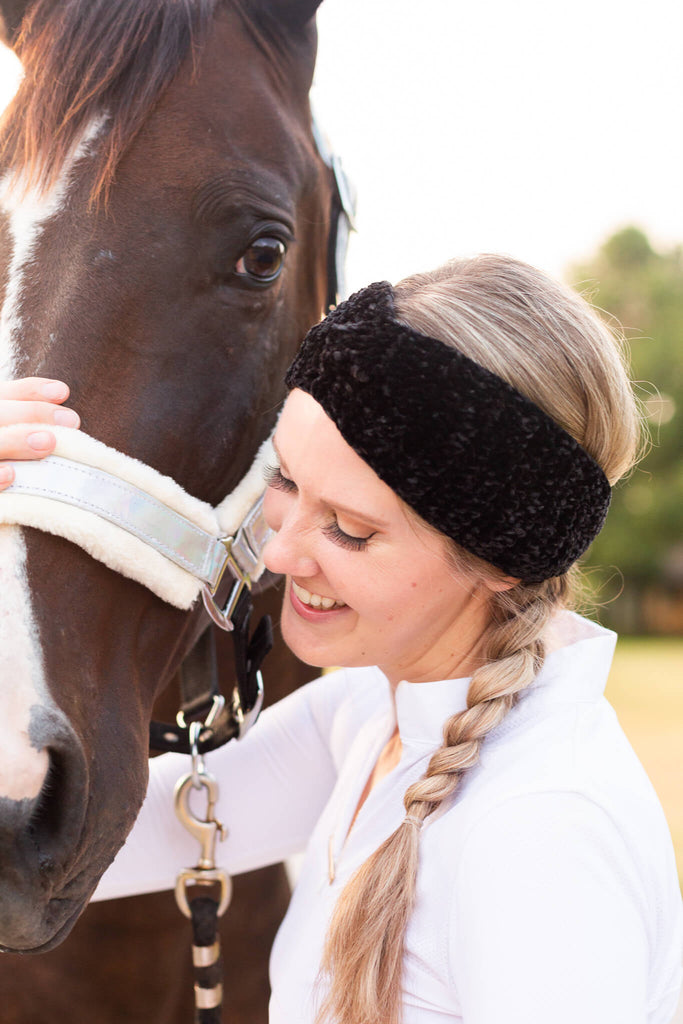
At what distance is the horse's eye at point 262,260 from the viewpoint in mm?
1428

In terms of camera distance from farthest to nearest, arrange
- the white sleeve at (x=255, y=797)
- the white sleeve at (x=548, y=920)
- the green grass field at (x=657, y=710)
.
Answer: the green grass field at (x=657, y=710) < the white sleeve at (x=255, y=797) < the white sleeve at (x=548, y=920)

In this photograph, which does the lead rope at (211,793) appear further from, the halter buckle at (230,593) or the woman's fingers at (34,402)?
the woman's fingers at (34,402)

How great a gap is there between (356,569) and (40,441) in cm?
44

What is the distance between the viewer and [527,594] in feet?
4.23

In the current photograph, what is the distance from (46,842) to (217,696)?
0.57 metres

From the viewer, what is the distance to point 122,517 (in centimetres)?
123

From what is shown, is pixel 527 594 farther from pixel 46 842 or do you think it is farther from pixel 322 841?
pixel 46 842

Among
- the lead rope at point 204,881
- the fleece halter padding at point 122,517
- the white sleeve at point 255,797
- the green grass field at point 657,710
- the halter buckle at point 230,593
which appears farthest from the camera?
the green grass field at point 657,710

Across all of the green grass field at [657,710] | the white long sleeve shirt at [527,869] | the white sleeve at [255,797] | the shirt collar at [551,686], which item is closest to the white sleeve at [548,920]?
the white long sleeve shirt at [527,869]

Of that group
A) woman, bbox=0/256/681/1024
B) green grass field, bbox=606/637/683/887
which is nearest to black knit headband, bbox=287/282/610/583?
woman, bbox=0/256/681/1024

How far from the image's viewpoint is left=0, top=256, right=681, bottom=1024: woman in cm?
98

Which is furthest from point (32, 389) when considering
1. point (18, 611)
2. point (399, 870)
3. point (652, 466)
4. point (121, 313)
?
point (652, 466)

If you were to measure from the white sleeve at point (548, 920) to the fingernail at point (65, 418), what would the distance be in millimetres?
725

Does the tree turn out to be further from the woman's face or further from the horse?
the woman's face
